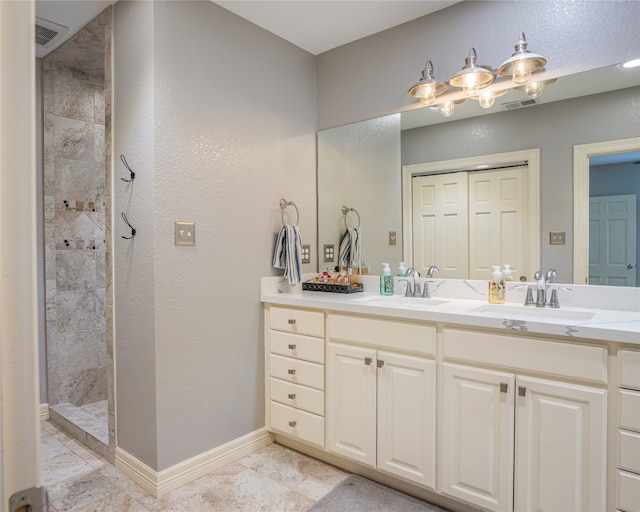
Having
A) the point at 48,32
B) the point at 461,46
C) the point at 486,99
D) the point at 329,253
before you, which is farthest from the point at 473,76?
the point at 48,32

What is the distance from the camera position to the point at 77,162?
9.71 feet

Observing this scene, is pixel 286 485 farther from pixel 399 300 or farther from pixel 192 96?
pixel 192 96

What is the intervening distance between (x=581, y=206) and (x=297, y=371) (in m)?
1.65

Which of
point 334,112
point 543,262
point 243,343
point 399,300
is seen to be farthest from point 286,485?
point 334,112

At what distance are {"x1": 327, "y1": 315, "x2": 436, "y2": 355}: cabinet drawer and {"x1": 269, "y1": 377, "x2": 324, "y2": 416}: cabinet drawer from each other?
13.9 inches

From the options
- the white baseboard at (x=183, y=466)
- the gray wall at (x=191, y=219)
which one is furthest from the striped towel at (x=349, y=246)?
the white baseboard at (x=183, y=466)

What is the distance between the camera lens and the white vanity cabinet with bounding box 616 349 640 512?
4.56ft

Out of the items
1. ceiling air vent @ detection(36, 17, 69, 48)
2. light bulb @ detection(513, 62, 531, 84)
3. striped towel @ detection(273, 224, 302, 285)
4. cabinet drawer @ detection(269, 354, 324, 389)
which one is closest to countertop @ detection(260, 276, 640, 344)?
striped towel @ detection(273, 224, 302, 285)

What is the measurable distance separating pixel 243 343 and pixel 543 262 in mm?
1645

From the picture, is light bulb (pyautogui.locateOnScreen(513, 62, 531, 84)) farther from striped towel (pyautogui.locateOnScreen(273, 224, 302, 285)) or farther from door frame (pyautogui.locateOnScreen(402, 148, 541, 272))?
striped towel (pyautogui.locateOnScreen(273, 224, 302, 285))

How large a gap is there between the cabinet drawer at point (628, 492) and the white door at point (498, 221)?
3.04ft

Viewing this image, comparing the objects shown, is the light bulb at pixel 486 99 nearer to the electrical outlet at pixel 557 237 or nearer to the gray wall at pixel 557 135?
the gray wall at pixel 557 135

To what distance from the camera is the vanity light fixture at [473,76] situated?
80.9 inches

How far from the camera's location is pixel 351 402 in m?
2.10
